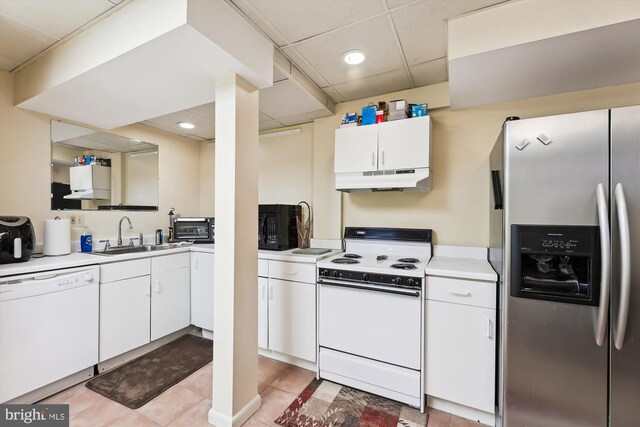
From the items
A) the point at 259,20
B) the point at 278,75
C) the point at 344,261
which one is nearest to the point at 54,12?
the point at 259,20

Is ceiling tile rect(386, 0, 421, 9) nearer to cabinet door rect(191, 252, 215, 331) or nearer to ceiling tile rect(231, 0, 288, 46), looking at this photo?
ceiling tile rect(231, 0, 288, 46)

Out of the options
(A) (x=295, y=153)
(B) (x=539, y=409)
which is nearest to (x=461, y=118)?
(A) (x=295, y=153)

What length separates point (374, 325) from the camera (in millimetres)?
1911

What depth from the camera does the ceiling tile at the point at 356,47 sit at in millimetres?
1702

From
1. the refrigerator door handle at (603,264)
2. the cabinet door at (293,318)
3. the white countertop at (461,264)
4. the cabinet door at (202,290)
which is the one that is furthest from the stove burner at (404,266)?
the cabinet door at (202,290)

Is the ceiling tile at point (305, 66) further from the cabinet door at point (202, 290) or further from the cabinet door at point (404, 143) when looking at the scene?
the cabinet door at point (202, 290)

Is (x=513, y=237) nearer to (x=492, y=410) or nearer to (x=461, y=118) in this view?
(x=492, y=410)

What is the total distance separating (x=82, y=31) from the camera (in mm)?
1703

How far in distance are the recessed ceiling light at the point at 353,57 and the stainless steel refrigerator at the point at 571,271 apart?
1.08 m

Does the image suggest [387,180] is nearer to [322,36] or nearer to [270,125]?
[322,36]

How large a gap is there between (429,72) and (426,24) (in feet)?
1.92

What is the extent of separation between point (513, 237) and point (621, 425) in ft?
3.13

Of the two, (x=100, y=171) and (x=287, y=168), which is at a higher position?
(x=287, y=168)

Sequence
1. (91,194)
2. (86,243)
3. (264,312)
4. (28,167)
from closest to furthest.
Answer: (28,167) → (264,312) → (86,243) → (91,194)
